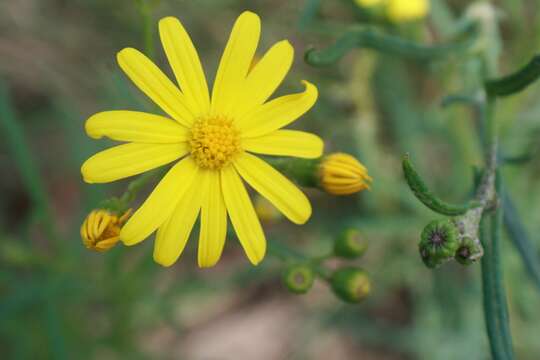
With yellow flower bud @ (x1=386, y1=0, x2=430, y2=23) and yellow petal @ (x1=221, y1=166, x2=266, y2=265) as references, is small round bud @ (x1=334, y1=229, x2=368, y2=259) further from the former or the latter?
yellow flower bud @ (x1=386, y1=0, x2=430, y2=23)

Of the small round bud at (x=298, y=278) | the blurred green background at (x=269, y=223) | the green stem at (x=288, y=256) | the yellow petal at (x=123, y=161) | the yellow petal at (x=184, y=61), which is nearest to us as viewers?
the yellow petal at (x=123, y=161)

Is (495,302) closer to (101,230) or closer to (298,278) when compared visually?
(298,278)

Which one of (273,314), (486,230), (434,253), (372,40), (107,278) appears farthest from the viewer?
(273,314)

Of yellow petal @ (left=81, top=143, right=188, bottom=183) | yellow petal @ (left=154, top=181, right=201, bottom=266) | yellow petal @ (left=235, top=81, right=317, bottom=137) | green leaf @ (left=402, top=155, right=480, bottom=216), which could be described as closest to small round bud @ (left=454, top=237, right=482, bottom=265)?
green leaf @ (left=402, top=155, right=480, bottom=216)

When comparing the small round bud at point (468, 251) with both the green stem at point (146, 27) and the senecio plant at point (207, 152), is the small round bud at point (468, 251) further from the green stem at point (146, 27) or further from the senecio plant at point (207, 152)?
the green stem at point (146, 27)

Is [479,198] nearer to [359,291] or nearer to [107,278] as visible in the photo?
[359,291]

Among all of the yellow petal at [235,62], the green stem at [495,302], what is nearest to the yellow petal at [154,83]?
the yellow petal at [235,62]

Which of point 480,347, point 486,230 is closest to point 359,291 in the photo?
point 486,230
